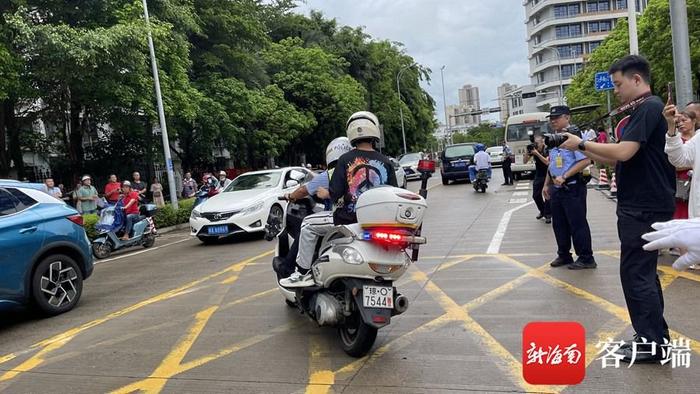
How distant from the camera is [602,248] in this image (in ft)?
26.9

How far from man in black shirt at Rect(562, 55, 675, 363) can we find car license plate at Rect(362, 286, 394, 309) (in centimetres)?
156

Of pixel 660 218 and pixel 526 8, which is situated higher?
pixel 526 8

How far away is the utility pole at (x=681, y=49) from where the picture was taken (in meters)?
9.24

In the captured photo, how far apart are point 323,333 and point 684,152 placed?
10.1ft

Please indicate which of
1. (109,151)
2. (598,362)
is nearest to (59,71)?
(109,151)

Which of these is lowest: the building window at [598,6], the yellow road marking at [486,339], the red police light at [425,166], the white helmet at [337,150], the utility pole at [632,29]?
the yellow road marking at [486,339]

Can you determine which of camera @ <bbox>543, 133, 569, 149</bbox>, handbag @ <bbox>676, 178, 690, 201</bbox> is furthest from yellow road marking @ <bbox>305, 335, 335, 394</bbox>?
handbag @ <bbox>676, 178, 690, 201</bbox>

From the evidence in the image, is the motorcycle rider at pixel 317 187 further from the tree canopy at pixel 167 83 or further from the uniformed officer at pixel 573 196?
the tree canopy at pixel 167 83

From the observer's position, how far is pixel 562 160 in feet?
22.8

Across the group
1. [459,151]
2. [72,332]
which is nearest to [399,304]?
[72,332]

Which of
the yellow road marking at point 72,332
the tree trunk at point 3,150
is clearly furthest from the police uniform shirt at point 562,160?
the tree trunk at point 3,150

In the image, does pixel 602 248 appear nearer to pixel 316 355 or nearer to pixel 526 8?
pixel 316 355

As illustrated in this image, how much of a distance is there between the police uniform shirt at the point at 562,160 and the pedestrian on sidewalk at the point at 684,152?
3.40 ft

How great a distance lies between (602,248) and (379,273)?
5060mm
